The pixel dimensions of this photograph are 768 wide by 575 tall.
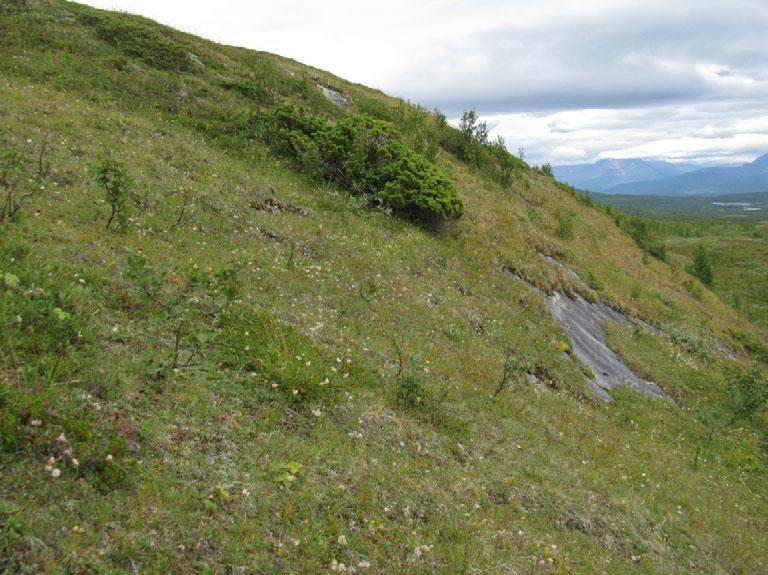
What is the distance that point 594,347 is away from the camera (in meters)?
19.9

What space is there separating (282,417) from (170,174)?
10.4m

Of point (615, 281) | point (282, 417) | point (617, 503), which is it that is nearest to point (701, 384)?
point (615, 281)

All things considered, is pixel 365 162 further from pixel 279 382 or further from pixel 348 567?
pixel 348 567

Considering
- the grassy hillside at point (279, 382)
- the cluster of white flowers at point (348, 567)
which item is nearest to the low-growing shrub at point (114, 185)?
the grassy hillside at point (279, 382)

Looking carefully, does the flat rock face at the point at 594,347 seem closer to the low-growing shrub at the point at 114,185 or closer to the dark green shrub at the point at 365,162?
the dark green shrub at the point at 365,162

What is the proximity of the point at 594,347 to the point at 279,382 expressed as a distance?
15071mm

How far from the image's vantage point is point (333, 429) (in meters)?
8.05

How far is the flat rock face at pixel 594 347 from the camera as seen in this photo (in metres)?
18.0

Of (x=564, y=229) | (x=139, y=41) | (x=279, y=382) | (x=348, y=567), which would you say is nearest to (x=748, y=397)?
(x=564, y=229)

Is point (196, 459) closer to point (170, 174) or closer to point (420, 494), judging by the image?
point (420, 494)

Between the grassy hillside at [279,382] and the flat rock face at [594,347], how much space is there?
0.75m

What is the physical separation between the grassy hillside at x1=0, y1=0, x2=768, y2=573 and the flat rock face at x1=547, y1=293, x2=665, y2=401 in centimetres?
75

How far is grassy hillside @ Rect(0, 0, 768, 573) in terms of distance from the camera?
5531 millimetres

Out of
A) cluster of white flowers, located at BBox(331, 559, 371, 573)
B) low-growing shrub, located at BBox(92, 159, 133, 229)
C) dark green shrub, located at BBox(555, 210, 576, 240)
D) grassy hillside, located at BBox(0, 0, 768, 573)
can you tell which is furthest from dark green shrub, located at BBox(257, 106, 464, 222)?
cluster of white flowers, located at BBox(331, 559, 371, 573)
